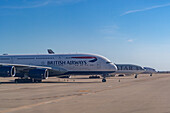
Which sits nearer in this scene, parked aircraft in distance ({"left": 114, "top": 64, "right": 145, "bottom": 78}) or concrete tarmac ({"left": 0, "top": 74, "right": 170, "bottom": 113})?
concrete tarmac ({"left": 0, "top": 74, "right": 170, "bottom": 113})

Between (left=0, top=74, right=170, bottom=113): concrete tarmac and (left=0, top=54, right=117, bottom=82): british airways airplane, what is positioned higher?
(left=0, top=54, right=117, bottom=82): british airways airplane

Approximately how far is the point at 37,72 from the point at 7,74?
4437mm

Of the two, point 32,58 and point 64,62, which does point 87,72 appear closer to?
point 64,62

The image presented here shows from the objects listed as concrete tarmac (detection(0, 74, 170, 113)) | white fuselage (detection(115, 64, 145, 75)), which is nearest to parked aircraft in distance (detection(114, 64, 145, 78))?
white fuselage (detection(115, 64, 145, 75))

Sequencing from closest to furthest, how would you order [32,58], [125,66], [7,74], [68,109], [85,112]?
[85,112], [68,109], [7,74], [32,58], [125,66]

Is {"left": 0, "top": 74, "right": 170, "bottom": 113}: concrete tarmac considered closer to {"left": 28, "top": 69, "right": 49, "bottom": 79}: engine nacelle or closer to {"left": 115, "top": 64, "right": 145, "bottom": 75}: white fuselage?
{"left": 28, "top": 69, "right": 49, "bottom": 79}: engine nacelle

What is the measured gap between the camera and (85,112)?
11.9 meters

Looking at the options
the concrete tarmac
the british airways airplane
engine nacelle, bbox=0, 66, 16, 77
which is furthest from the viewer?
the british airways airplane

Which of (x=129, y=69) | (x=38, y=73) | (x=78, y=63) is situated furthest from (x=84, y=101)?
(x=129, y=69)

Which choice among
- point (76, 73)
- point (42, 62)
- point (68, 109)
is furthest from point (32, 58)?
point (68, 109)

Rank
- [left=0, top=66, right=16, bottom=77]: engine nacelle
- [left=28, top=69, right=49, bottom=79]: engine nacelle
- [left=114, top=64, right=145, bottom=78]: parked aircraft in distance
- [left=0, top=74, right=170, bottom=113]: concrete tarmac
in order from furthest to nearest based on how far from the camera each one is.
Answer: [left=114, top=64, right=145, bottom=78]: parked aircraft in distance, [left=28, top=69, right=49, bottom=79]: engine nacelle, [left=0, top=66, right=16, bottom=77]: engine nacelle, [left=0, top=74, right=170, bottom=113]: concrete tarmac

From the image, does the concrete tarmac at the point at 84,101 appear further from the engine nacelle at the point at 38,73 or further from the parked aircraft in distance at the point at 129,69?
the parked aircraft in distance at the point at 129,69

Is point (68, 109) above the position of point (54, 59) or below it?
below

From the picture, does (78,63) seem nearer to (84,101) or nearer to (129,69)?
(84,101)
